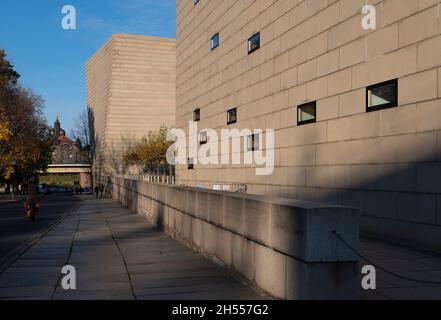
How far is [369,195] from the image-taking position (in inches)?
474

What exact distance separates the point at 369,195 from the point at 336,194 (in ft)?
5.21

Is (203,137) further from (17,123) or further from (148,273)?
(17,123)

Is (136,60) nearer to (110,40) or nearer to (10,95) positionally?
(110,40)

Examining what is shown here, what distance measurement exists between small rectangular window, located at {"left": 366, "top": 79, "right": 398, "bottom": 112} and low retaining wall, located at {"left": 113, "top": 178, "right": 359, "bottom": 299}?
4.81 m

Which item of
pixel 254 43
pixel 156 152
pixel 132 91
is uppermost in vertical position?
pixel 132 91

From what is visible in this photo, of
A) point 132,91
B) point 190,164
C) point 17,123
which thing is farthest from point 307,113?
point 132,91

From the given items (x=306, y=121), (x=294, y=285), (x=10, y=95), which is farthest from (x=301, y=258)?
(x=10, y=95)

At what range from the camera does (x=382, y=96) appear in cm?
1192

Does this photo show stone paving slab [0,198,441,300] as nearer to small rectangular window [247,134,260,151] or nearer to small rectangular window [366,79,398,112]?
small rectangular window [366,79,398,112]

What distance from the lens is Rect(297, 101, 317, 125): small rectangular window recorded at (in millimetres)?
15289

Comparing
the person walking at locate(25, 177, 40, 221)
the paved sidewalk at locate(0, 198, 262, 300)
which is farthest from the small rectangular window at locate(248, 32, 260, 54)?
the person walking at locate(25, 177, 40, 221)

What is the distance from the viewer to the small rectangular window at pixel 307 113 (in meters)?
15.3

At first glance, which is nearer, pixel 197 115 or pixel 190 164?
pixel 197 115

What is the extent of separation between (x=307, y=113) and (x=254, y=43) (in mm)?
5831
